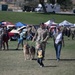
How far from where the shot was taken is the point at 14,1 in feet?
480

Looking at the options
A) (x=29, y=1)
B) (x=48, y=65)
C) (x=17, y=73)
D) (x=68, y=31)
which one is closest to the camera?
(x=17, y=73)

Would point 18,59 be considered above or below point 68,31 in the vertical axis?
above

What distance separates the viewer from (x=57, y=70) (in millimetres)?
16156

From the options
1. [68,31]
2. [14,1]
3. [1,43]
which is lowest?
[14,1]

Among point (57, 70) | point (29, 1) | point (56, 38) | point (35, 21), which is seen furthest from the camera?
point (29, 1)

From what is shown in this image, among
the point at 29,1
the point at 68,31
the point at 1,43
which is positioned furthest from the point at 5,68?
the point at 29,1

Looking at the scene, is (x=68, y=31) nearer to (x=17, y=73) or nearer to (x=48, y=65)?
(x=48, y=65)

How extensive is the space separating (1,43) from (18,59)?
5.91m

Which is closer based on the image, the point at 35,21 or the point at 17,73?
the point at 17,73

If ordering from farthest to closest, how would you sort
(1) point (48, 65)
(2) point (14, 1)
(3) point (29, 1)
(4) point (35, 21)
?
(2) point (14, 1) < (3) point (29, 1) < (4) point (35, 21) < (1) point (48, 65)

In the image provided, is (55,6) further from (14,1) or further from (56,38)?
(56,38)

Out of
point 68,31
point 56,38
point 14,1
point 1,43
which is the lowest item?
point 14,1

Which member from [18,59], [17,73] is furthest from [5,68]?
[18,59]

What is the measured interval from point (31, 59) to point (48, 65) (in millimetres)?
2213
